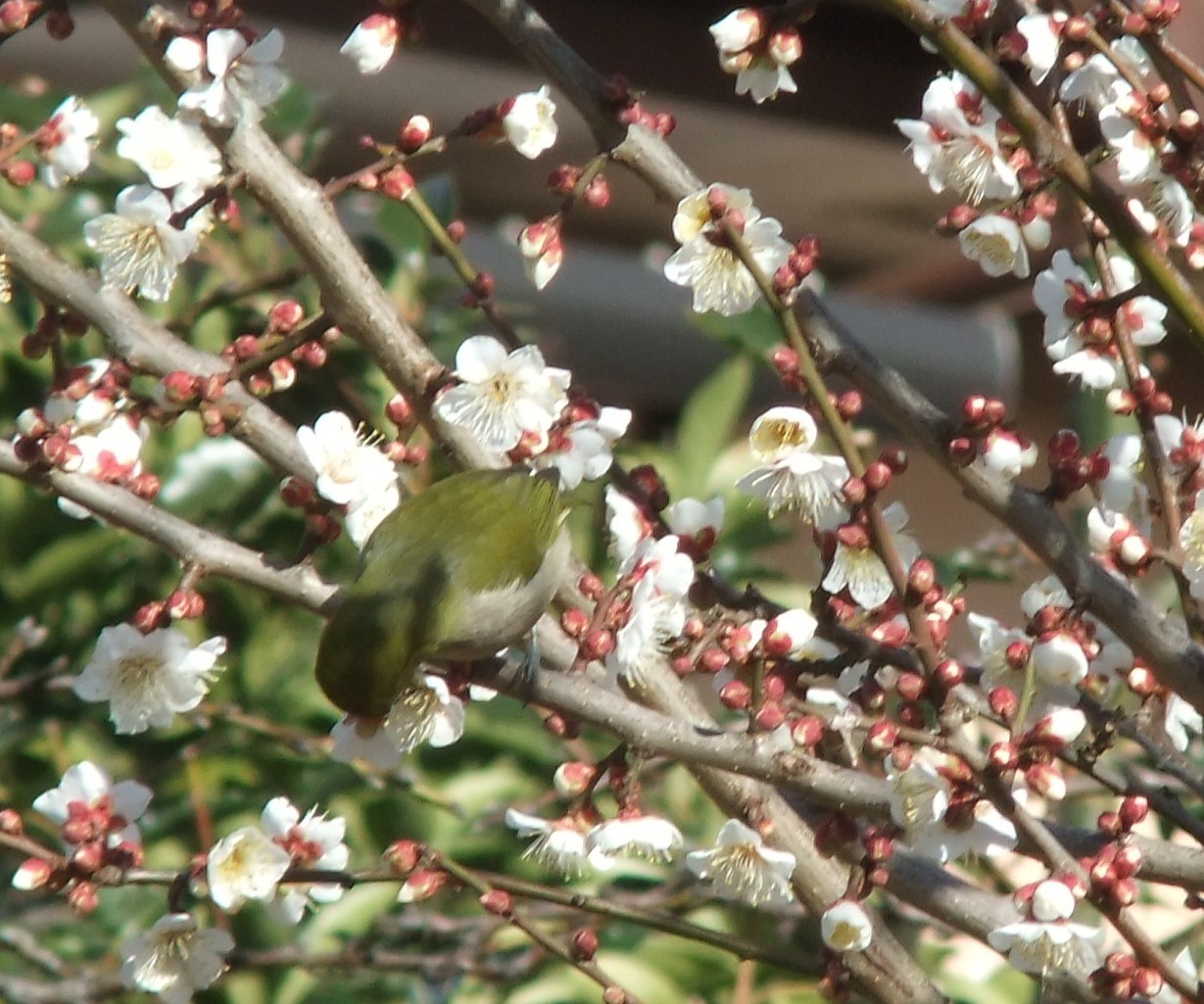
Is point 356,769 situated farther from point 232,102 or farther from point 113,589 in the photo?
point 232,102

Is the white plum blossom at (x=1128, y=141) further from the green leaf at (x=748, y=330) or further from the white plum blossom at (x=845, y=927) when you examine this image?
the green leaf at (x=748, y=330)

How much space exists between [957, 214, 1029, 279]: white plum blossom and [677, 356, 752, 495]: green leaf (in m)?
1.24

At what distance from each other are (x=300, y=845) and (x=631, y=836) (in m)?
0.27

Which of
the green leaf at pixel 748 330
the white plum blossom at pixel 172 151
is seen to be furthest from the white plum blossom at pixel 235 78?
the green leaf at pixel 748 330

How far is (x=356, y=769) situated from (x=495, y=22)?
1.16 metres

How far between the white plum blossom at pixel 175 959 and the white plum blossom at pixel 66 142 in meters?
0.63

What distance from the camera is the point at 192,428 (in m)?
2.40

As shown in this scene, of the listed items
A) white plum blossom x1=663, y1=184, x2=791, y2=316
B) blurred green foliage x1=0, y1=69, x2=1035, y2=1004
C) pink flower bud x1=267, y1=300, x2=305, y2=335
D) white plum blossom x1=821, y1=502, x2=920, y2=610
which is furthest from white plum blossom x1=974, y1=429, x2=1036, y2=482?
blurred green foliage x1=0, y1=69, x2=1035, y2=1004

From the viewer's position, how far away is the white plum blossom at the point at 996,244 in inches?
46.8

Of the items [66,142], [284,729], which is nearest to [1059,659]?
[66,142]

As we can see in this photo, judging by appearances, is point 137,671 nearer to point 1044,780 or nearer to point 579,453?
point 579,453

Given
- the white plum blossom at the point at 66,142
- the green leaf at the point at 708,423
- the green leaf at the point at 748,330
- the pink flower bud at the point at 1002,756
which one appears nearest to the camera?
the pink flower bud at the point at 1002,756

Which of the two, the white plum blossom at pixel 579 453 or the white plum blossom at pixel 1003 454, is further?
the white plum blossom at pixel 579 453

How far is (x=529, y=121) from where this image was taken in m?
1.22
